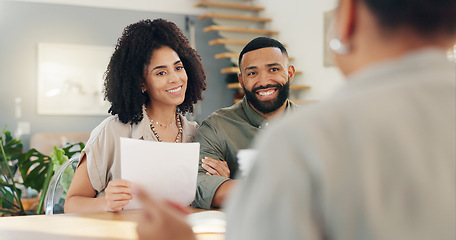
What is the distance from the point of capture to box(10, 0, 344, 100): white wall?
5712 mm

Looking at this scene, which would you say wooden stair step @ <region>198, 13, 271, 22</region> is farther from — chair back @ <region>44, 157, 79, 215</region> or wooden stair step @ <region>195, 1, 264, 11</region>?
chair back @ <region>44, 157, 79, 215</region>

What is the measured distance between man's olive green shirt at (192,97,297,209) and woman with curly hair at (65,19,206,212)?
0.10m

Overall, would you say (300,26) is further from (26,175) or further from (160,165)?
(160,165)

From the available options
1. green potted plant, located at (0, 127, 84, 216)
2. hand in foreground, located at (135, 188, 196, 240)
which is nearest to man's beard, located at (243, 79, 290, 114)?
green potted plant, located at (0, 127, 84, 216)

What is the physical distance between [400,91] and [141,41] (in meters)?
1.62

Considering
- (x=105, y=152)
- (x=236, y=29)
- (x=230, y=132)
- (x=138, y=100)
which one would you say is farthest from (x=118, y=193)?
(x=236, y=29)

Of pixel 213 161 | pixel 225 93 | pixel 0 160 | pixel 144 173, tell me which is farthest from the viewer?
pixel 225 93

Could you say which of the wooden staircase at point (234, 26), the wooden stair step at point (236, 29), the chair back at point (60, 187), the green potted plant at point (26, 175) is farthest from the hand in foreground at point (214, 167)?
the wooden stair step at point (236, 29)

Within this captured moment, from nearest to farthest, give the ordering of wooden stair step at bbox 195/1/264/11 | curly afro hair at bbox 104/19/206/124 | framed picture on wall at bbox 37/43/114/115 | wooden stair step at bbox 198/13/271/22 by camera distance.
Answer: curly afro hair at bbox 104/19/206/124
framed picture on wall at bbox 37/43/114/115
wooden stair step at bbox 198/13/271/22
wooden stair step at bbox 195/1/264/11

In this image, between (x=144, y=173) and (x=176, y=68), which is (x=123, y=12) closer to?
(x=176, y=68)

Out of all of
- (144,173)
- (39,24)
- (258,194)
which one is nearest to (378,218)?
(258,194)

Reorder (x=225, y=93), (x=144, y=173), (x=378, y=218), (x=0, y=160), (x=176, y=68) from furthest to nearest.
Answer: (x=225, y=93) < (x=0, y=160) < (x=176, y=68) < (x=144, y=173) < (x=378, y=218)

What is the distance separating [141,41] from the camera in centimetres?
193

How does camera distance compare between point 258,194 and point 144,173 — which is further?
point 144,173
